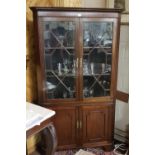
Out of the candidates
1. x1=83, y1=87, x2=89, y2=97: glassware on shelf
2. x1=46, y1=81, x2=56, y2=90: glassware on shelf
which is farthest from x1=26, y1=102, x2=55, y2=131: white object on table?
x1=83, y1=87, x2=89, y2=97: glassware on shelf

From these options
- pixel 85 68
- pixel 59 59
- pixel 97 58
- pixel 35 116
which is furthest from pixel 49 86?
pixel 35 116

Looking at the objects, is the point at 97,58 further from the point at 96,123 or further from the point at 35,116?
the point at 35,116

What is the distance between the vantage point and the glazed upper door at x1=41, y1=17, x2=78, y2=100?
2.09 m

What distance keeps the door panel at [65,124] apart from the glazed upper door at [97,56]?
0.23 meters

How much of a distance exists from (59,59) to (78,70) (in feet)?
0.72

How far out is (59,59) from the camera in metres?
2.21

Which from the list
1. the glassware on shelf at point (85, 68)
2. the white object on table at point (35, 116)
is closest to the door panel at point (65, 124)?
the glassware on shelf at point (85, 68)

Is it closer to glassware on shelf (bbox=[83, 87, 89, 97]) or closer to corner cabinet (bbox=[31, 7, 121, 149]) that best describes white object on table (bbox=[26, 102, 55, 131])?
corner cabinet (bbox=[31, 7, 121, 149])

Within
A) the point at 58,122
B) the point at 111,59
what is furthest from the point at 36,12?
the point at 58,122
